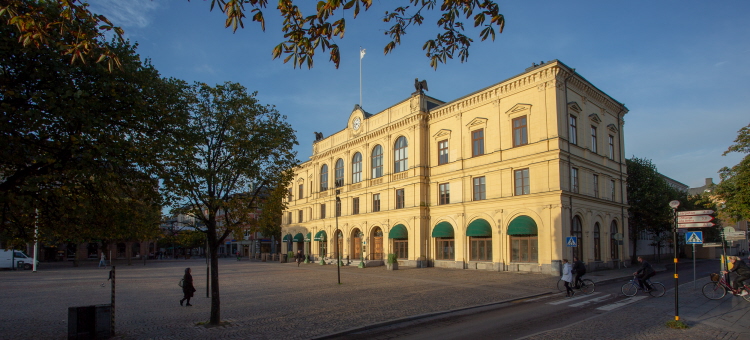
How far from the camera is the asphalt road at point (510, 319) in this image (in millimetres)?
11258

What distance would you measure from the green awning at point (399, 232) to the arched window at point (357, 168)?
8322 millimetres

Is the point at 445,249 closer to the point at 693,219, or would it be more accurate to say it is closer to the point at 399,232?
the point at 399,232

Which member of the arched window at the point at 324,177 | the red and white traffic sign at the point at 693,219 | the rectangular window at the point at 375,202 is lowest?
the red and white traffic sign at the point at 693,219

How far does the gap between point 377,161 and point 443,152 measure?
8.42 metres

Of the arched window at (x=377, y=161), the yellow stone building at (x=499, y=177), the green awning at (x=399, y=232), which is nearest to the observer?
the yellow stone building at (x=499, y=177)

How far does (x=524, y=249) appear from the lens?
30328 mm

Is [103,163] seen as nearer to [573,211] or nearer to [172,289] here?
[172,289]

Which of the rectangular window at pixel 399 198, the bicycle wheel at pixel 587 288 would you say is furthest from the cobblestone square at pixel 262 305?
the rectangular window at pixel 399 198

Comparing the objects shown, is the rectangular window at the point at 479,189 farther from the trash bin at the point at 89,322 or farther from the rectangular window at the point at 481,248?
the trash bin at the point at 89,322

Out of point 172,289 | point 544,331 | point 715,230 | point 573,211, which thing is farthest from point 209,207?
point 715,230

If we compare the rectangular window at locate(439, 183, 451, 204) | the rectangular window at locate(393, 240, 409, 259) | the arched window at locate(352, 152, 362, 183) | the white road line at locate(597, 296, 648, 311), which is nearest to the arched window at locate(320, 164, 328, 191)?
the arched window at locate(352, 152, 362, 183)

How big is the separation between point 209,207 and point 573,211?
80.9 ft

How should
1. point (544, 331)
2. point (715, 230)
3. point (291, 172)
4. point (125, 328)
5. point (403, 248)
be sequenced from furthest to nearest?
1. point (715, 230)
2. point (403, 248)
3. point (291, 172)
4. point (125, 328)
5. point (544, 331)

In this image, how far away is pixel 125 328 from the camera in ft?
39.9
